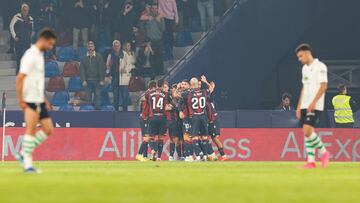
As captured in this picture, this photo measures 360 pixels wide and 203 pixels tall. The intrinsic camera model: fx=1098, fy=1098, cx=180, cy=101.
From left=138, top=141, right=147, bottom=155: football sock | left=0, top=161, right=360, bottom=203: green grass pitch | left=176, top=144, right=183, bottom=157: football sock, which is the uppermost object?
left=0, top=161, right=360, bottom=203: green grass pitch

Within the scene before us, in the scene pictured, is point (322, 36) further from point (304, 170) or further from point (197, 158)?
point (304, 170)

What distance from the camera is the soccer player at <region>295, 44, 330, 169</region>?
21.5 meters

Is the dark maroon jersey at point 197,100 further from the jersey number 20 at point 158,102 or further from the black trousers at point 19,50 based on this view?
the black trousers at point 19,50

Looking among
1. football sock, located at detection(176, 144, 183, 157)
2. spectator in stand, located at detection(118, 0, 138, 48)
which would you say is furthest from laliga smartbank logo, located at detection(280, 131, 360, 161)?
spectator in stand, located at detection(118, 0, 138, 48)

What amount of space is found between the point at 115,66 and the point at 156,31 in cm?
211

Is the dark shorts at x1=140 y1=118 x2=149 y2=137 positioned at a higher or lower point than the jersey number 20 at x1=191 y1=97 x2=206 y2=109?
lower

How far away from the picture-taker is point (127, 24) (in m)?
39.7

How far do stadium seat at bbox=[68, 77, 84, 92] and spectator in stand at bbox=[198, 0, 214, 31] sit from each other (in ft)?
16.5

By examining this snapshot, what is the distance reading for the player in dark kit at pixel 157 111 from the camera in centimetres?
3309

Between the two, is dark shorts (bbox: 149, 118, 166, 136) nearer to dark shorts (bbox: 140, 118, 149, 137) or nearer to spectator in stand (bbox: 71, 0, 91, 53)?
dark shorts (bbox: 140, 118, 149, 137)

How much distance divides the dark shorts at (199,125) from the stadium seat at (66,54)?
28.4 ft

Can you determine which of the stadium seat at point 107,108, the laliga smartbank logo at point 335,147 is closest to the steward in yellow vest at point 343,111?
the laliga smartbank logo at point 335,147

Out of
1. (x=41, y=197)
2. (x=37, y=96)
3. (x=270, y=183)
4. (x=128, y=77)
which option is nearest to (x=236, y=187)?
(x=270, y=183)

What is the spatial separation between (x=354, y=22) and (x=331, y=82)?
2.45 meters
